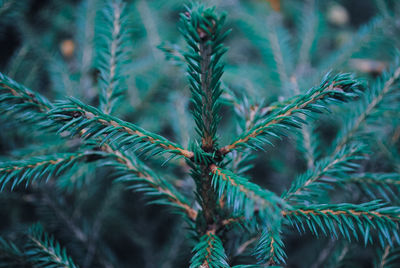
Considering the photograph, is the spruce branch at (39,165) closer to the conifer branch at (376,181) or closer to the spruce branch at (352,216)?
the spruce branch at (352,216)

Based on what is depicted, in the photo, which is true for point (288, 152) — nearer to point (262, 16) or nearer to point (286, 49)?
point (286, 49)

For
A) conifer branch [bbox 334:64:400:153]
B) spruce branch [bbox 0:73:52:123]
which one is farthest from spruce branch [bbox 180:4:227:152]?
conifer branch [bbox 334:64:400:153]

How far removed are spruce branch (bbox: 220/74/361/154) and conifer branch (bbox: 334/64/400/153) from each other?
0.30m

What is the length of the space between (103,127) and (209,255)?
271 millimetres

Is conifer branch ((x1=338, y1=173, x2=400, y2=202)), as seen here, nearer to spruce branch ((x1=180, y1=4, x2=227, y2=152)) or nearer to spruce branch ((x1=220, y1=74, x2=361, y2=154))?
spruce branch ((x1=220, y1=74, x2=361, y2=154))

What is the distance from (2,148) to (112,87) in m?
0.64

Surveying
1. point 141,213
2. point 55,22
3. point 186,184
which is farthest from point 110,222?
point 55,22

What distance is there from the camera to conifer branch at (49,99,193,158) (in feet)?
1.34

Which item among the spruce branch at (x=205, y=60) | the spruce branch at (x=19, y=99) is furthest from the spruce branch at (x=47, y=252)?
the spruce branch at (x=205, y=60)

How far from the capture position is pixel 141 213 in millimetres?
1054

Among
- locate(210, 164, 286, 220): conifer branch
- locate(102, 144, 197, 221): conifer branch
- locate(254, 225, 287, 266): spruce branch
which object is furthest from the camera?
locate(102, 144, 197, 221): conifer branch

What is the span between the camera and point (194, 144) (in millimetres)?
428

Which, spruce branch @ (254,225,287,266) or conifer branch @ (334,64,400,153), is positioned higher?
conifer branch @ (334,64,400,153)

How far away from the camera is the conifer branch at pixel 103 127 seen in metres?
0.41
